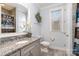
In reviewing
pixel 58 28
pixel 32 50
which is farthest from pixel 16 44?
pixel 58 28

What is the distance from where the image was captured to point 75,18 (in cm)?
147

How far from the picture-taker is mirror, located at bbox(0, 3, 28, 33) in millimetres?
1310

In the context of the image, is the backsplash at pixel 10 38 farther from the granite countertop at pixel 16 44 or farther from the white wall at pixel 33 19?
the white wall at pixel 33 19

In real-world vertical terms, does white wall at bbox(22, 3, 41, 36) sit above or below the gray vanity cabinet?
above

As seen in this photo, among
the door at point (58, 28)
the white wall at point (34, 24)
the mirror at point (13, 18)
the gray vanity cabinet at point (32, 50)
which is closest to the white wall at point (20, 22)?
the mirror at point (13, 18)

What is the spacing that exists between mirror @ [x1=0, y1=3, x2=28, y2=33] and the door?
0.43 m

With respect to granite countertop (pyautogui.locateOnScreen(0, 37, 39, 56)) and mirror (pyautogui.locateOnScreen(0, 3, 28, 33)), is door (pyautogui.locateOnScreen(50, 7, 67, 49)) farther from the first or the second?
mirror (pyautogui.locateOnScreen(0, 3, 28, 33))

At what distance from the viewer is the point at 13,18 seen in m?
1.39

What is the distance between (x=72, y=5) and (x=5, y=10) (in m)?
1.00

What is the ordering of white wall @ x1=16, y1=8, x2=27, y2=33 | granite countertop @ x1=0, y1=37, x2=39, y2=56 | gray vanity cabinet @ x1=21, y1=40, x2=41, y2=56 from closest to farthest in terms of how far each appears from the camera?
granite countertop @ x1=0, y1=37, x2=39, y2=56
gray vanity cabinet @ x1=21, y1=40, x2=41, y2=56
white wall @ x1=16, y1=8, x2=27, y2=33

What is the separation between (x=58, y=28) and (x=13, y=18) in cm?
71

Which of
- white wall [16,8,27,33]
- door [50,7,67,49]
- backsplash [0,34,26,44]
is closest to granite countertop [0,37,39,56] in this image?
backsplash [0,34,26,44]

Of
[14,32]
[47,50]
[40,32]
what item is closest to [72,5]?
[40,32]

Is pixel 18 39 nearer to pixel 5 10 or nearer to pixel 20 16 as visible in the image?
pixel 20 16
